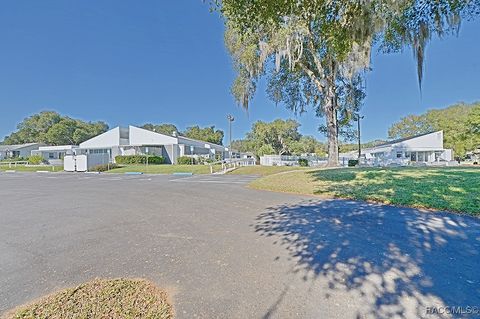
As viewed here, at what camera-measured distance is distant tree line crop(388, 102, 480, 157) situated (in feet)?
82.9

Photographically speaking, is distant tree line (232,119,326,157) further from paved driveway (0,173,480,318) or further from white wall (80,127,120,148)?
paved driveway (0,173,480,318)

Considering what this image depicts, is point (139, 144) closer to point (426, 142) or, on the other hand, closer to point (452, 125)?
point (426, 142)

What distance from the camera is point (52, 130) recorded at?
53.8 metres

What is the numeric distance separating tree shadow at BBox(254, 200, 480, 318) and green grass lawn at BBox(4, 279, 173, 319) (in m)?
1.67

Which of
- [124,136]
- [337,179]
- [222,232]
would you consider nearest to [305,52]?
[337,179]

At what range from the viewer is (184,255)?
11.7 ft

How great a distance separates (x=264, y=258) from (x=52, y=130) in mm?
65745

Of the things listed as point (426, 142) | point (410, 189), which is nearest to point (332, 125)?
point (410, 189)

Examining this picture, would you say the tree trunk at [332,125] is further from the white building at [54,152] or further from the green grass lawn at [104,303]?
the white building at [54,152]

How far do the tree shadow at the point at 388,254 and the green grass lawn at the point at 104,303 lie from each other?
1.67 meters

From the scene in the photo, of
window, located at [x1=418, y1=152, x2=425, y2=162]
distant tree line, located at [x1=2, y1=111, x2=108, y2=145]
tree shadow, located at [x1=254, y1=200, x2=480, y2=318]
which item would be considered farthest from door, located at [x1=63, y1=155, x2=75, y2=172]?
window, located at [x1=418, y1=152, x2=425, y2=162]

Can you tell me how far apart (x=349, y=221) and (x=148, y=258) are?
13.1 ft

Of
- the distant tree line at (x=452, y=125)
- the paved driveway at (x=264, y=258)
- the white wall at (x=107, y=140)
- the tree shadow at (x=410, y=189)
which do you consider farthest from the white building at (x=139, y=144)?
the distant tree line at (x=452, y=125)

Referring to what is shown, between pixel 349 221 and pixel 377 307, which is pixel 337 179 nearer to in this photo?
pixel 349 221
